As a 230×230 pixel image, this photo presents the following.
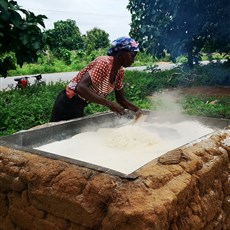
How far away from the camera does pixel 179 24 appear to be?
472 inches

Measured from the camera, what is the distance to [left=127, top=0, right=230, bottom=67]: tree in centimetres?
1138

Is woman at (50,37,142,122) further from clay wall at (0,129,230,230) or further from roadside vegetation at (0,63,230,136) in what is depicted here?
roadside vegetation at (0,63,230,136)

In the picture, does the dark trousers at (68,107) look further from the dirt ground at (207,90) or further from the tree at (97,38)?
the tree at (97,38)

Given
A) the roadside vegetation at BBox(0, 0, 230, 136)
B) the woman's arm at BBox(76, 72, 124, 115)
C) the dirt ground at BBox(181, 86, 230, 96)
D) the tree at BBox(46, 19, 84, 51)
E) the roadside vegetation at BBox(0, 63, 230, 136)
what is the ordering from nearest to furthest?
the woman's arm at BBox(76, 72, 124, 115), the roadside vegetation at BBox(0, 63, 230, 136), the roadside vegetation at BBox(0, 0, 230, 136), the dirt ground at BBox(181, 86, 230, 96), the tree at BBox(46, 19, 84, 51)

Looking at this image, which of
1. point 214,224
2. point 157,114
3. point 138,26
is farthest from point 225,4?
point 214,224

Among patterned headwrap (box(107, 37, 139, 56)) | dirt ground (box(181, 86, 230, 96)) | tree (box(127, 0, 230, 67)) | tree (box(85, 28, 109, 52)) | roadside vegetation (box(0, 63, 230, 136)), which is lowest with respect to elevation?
tree (box(85, 28, 109, 52))

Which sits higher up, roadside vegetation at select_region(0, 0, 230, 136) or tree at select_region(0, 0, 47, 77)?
tree at select_region(0, 0, 47, 77)

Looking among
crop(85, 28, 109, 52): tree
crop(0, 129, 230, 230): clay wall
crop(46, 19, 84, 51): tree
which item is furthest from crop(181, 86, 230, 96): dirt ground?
crop(46, 19, 84, 51): tree

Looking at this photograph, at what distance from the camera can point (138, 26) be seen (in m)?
12.5

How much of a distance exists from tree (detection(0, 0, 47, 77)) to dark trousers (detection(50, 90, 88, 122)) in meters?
0.98

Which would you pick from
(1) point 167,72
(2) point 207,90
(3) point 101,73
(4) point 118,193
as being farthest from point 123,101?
(1) point 167,72

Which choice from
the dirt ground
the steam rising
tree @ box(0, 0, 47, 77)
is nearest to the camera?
the steam rising

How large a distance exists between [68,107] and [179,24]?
9.27 m

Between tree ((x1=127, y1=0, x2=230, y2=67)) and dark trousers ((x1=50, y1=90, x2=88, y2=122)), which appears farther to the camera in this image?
tree ((x1=127, y1=0, x2=230, y2=67))
